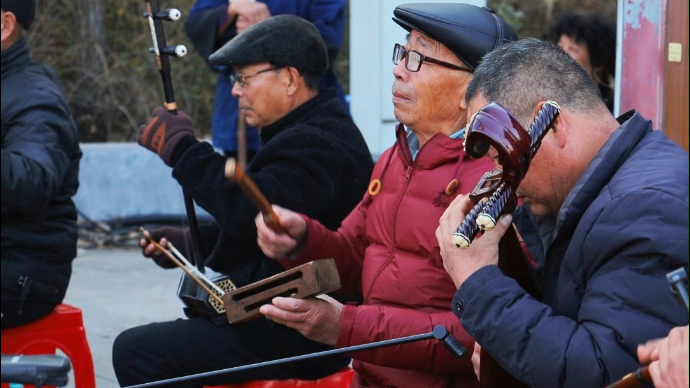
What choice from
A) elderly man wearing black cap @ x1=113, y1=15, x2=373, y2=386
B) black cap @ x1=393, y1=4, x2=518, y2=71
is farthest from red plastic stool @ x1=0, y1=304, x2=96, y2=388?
black cap @ x1=393, y1=4, x2=518, y2=71

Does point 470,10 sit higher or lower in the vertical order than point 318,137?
higher

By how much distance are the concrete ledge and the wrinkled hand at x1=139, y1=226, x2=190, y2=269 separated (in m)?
4.13

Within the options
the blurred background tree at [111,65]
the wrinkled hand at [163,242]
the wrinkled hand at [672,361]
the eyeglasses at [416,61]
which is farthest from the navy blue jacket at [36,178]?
the blurred background tree at [111,65]

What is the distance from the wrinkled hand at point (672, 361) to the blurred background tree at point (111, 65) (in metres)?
8.24

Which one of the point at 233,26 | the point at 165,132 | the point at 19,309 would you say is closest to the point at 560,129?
the point at 165,132

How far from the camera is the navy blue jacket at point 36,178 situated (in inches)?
135

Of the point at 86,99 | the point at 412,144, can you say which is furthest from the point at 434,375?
the point at 86,99

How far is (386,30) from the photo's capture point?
4.98 m

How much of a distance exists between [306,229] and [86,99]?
711 centimetres

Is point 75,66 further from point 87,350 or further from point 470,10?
point 470,10

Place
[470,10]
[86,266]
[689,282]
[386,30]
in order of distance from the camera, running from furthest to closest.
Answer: [86,266] → [386,30] → [470,10] → [689,282]

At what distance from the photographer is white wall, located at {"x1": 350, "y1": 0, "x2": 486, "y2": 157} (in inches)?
207

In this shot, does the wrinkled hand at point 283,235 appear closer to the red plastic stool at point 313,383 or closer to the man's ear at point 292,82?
the red plastic stool at point 313,383

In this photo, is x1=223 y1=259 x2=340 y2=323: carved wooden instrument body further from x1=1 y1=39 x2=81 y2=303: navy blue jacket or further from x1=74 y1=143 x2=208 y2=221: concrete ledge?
x1=74 y1=143 x2=208 y2=221: concrete ledge
